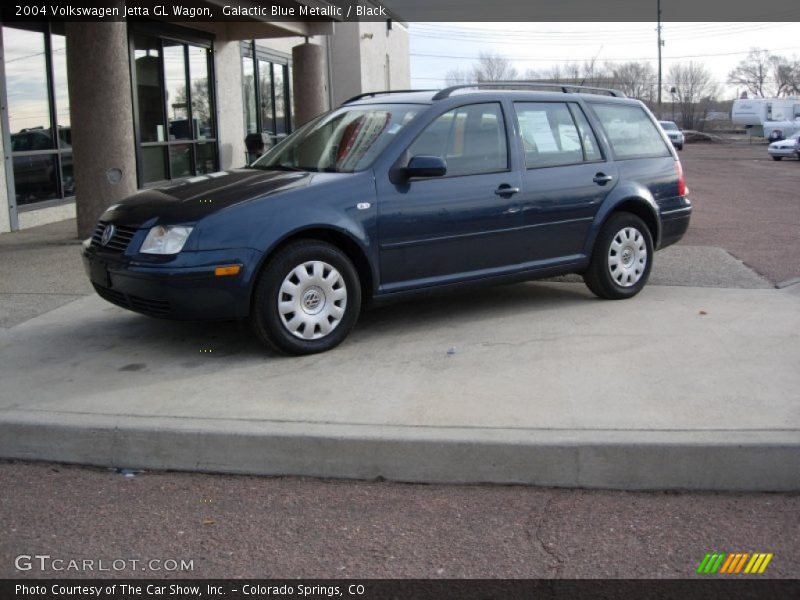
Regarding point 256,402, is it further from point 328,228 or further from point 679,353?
point 679,353

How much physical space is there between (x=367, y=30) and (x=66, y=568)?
27801 mm

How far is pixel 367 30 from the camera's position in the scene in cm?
2969

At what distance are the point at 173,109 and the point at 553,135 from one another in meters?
11.1

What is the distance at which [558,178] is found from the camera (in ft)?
23.3

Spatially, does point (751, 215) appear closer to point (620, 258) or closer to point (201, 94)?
point (620, 258)

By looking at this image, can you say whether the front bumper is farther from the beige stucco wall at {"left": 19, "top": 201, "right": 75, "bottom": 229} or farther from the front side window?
the front side window

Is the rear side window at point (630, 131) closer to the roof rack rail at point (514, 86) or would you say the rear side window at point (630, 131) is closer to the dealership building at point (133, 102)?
the roof rack rail at point (514, 86)

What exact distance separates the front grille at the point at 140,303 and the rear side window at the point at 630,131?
3889 mm

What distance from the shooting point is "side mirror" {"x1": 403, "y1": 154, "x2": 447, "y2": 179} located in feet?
20.3

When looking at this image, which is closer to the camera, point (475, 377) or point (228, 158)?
point (475, 377)

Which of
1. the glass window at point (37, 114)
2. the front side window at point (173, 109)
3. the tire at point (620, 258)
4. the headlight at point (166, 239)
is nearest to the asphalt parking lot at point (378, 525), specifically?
the headlight at point (166, 239)

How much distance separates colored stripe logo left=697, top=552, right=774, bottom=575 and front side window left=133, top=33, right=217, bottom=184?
481 inches

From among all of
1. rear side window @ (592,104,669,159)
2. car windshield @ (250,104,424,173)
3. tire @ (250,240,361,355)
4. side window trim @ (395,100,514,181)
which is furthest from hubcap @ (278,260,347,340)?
rear side window @ (592,104,669,159)
